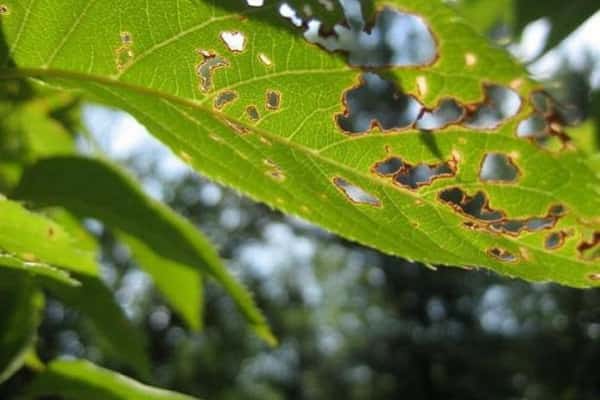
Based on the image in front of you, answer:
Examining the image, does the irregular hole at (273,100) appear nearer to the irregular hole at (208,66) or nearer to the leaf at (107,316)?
the irregular hole at (208,66)

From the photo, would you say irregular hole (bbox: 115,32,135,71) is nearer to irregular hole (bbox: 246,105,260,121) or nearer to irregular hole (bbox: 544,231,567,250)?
irregular hole (bbox: 246,105,260,121)

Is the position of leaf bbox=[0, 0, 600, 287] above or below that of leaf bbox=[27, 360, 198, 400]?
above

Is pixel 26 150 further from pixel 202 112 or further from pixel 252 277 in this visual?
pixel 252 277

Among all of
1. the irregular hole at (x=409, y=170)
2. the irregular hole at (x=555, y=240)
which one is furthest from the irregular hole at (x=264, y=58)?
the irregular hole at (x=555, y=240)

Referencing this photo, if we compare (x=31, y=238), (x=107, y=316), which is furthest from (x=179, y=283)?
(x=31, y=238)

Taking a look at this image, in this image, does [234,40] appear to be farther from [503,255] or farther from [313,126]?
[503,255]

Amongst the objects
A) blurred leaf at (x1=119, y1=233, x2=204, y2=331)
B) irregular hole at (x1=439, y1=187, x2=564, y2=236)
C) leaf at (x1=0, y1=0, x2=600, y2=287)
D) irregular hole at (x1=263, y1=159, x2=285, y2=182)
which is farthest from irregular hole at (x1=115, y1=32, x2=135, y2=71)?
blurred leaf at (x1=119, y1=233, x2=204, y2=331)
